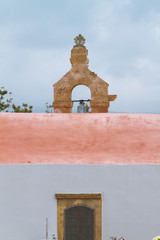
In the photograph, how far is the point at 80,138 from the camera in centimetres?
792

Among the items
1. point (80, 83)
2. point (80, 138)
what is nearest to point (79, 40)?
point (80, 83)

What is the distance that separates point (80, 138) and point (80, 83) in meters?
2.17

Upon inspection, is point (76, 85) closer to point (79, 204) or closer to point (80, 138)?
point (80, 138)

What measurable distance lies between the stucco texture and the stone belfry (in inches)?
26.9

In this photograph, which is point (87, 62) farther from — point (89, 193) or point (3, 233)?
point (3, 233)

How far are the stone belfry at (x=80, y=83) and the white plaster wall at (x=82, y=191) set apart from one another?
282 cm

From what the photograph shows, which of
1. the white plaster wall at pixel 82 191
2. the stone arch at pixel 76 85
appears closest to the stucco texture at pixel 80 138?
the white plaster wall at pixel 82 191

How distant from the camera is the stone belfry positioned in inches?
364

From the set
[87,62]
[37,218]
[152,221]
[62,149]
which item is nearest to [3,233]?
[37,218]

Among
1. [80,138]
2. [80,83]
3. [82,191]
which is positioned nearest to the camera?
[82,191]

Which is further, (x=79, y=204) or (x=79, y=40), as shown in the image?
(x=79, y=40)

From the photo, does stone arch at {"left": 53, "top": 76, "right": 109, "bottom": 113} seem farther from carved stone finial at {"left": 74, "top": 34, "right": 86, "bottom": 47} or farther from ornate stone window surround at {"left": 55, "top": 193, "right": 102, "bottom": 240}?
ornate stone window surround at {"left": 55, "top": 193, "right": 102, "bottom": 240}

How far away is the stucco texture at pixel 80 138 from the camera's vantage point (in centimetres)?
734

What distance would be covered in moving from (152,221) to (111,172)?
4.72 feet
